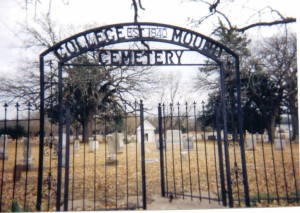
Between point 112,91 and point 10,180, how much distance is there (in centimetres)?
1636

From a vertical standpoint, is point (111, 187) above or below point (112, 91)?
below

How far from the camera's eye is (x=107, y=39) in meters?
4.59

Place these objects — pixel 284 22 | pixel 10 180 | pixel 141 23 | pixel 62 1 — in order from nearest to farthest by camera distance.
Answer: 1. pixel 141 23
2. pixel 284 22
3. pixel 62 1
4. pixel 10 180

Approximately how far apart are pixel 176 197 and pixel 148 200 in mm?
619

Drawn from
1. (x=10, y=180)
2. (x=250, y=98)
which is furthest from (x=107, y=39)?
(x=250, y=98)

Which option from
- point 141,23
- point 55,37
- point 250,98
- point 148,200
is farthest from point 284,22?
point 55,37

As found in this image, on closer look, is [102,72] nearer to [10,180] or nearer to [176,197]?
[10,180]

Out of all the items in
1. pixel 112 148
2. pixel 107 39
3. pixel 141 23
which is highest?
pixel 141 23

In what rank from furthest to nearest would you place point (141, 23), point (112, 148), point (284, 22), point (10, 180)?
1. point (112, 148)
2. point (10, 180)
3. point (284, 22)
4. point (141, 23)

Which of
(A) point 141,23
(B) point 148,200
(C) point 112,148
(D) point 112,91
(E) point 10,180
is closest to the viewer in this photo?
(A) point 141,23

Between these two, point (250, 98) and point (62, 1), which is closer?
point (62, 1)

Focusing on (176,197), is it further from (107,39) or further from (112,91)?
(112,91)

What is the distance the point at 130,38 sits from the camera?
4.65m

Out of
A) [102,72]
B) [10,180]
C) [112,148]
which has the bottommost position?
[10,180]
